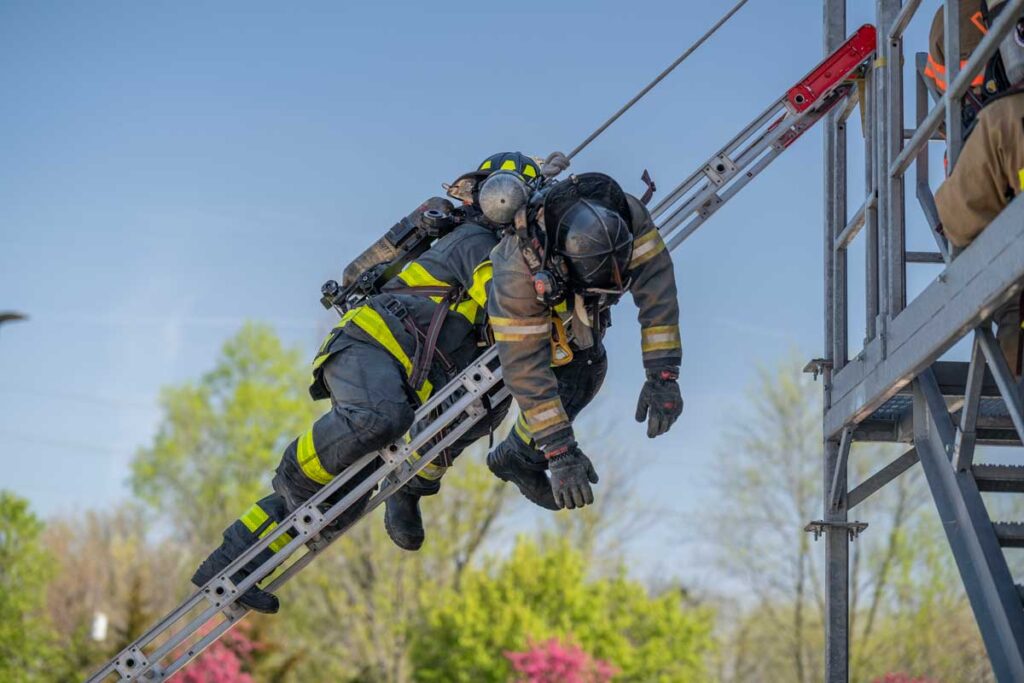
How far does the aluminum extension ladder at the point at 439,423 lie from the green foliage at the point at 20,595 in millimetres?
18437

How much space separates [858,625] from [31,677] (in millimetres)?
14827

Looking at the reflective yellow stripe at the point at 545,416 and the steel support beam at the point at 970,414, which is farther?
the reflective yellow stripe at the point at 545,416

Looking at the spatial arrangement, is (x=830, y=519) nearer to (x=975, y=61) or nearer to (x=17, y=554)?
(x=975, y=61)

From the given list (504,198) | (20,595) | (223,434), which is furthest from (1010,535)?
(223,434)

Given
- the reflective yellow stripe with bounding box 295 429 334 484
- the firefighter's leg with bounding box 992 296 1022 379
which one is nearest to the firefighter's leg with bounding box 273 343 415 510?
the reflective yellow stripe with bounding box 295 429 334 484

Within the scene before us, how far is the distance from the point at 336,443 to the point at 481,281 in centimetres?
87

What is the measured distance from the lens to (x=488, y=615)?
A: 75.3ft

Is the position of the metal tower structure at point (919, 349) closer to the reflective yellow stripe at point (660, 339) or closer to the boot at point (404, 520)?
the reflective yellow stripe at point (660, 339)

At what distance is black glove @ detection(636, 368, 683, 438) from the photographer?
489 cm

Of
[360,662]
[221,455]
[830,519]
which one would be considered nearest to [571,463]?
[830,519]

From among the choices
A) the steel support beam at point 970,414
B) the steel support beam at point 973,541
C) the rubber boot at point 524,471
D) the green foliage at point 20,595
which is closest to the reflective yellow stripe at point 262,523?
the rubber boot at point 524,471

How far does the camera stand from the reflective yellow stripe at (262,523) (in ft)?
17.7

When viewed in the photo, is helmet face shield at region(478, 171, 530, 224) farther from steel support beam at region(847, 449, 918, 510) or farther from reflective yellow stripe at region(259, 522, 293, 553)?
steel support beam at region(847, 449, 918, 510)

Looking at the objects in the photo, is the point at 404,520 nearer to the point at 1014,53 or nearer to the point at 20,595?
the point at 1014,53
